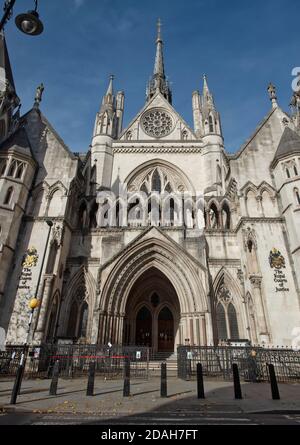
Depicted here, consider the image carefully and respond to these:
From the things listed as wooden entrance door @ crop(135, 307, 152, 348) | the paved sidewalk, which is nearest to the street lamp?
the paved sidewalk

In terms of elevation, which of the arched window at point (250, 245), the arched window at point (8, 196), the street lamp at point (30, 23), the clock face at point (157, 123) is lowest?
the arched window at point (250, 245)

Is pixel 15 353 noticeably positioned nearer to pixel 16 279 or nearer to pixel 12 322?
pixel 12 322

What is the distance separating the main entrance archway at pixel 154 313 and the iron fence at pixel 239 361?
7460 mm

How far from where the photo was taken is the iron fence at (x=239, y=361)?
11477 mm

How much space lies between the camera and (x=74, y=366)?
12328 mm

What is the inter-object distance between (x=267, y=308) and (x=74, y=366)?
10473 millimetres

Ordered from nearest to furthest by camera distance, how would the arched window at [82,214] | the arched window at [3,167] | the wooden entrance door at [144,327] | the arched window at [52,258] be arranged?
the arched window at [52,258] < the arched window at [3,167] < the wooden entrance door at [144,327] < the arched window at [82,214]

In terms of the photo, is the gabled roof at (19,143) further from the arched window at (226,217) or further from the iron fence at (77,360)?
the arched window at (226,217)

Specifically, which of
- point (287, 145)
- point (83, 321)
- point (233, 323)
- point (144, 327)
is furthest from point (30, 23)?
point (144, 327)

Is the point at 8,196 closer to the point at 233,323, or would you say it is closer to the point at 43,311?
the point at 43,311

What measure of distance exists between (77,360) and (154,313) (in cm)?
859

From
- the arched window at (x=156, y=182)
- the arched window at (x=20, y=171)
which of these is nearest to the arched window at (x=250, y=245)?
the arched window at (x=156, y=182)

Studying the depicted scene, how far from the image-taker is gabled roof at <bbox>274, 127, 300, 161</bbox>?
17.7 metres
